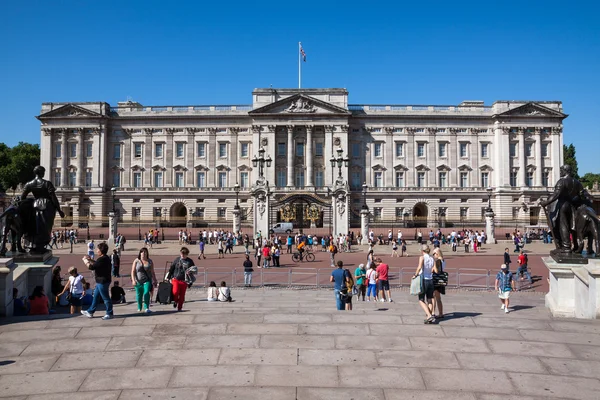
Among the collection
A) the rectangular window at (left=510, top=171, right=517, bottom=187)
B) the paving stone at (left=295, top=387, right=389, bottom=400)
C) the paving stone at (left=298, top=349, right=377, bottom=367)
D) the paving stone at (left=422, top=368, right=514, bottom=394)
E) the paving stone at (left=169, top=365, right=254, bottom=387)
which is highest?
the rectangular window at (left=510, top=171, right=517, bottom=187)

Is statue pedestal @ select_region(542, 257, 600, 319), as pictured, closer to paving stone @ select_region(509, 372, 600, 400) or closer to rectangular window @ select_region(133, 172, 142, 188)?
paving stone @ select_region(509, 372, 600, 400)

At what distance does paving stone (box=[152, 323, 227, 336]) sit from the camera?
9.86m

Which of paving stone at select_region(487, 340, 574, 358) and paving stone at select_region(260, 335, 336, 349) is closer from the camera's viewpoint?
paving stone at select_region(487, 340, 574, 358)

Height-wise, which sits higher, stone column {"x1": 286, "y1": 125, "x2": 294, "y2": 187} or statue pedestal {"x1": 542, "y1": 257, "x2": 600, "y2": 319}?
stone column {"x1": 286, "y1": 125, "x2": 294, "y2": 187}

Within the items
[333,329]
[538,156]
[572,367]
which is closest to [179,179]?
[538,156]

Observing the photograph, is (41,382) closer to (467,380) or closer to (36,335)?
(36,335)

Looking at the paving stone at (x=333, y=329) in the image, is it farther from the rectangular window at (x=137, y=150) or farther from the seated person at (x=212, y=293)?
the rectangular window at (x=137, y=150)

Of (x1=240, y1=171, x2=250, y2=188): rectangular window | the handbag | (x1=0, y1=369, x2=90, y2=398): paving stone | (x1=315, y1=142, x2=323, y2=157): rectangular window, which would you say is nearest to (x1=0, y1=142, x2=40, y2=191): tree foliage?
(x1=240, y1=171, x2=250, y2=188): rectangular window

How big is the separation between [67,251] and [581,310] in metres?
38.3

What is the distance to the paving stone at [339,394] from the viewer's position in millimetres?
6879

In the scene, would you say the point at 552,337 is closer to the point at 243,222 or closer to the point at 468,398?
the point at 468,398

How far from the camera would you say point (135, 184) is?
223 feet

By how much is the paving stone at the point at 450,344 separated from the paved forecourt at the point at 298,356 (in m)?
0.02

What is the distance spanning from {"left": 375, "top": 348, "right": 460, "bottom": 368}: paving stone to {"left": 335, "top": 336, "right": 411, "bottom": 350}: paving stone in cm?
22
